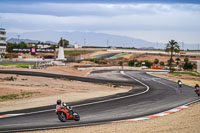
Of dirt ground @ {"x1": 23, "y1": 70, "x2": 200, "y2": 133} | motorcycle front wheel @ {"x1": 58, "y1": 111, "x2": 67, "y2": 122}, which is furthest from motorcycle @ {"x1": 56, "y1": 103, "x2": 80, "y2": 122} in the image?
dirt ground @ {"x1": 23, "y1": 70, "x2": 200, "y2": 133}

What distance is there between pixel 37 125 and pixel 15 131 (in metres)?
1.78

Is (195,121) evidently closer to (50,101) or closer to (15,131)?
(15,131)

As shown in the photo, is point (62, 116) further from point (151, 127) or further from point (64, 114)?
point (151, 127)

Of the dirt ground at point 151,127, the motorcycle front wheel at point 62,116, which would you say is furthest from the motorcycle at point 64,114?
the dirt ground at point 151,127

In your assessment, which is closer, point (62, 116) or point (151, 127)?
point (151, 127)

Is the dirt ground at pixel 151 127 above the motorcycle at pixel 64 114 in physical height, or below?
below

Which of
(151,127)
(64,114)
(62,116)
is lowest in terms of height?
(151,127)

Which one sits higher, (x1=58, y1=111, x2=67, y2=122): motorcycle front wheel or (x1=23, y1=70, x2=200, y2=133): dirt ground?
(x1=58, y1=111, x2=67, y2=122): motorcycle front wheel

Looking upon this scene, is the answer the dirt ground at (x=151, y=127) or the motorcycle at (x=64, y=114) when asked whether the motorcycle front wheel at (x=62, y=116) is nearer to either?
the motorcycle at (x=64, y=114)

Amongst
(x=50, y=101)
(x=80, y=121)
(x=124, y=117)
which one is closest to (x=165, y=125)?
(x=124, y=117)

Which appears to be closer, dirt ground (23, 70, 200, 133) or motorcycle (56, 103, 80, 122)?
dirt ground (23, 70, 200, 133)

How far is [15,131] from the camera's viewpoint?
16.2 meters

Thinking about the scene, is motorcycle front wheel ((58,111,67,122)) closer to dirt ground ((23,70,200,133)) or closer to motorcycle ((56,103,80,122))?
motorcycle ((56,103,80,122))

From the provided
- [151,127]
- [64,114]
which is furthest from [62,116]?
[151,127]
